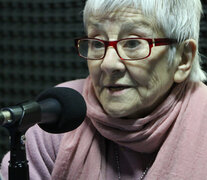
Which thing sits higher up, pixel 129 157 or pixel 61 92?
pixel 61 92

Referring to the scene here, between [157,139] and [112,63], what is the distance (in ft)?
0.81

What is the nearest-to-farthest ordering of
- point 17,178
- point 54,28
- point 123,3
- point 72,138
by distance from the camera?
point 17,178, point 123,3, point 72,138, point 54,28

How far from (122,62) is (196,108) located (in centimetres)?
25

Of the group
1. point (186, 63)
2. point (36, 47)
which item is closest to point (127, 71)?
point (186, 63)

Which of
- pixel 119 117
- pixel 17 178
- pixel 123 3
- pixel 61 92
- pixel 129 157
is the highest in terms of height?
pixel 123 3

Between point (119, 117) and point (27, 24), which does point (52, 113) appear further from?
point (27, 24)

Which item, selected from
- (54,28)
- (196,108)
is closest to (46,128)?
(196,108)

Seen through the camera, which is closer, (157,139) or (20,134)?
(20,134)

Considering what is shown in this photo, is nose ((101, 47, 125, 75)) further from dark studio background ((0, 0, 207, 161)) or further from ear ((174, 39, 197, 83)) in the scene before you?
dark studio background ((0, 0, 207, 161))

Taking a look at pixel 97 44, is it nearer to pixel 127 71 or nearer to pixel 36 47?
pixel 127 71

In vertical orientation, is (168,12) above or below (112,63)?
above

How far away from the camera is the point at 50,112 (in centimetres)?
72

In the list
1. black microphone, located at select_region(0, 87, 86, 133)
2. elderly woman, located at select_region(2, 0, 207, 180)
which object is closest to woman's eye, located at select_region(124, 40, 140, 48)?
elderly woman, located at select_region(2, 0, 207, 180)

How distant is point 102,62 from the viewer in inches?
40.2
